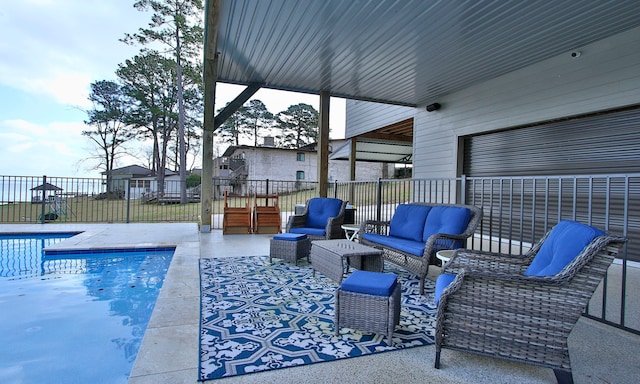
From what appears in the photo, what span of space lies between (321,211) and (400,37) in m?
2.77

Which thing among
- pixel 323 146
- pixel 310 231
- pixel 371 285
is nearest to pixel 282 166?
pixel 323 146

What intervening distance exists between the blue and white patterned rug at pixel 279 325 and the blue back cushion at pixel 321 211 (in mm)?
1521

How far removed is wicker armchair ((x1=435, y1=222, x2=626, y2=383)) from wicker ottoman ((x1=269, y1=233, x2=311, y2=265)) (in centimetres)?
253

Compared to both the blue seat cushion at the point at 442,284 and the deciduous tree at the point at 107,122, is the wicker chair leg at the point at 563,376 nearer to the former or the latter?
the blue seat cushion at the point at 442,284

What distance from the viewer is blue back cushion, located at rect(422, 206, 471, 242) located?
3516 mm

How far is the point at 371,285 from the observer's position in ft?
7.13

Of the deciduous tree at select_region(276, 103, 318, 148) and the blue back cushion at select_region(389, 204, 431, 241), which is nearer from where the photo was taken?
the blue back cushion at select_region(389, 204, 431, 241)

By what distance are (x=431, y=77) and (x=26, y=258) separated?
23.8ft

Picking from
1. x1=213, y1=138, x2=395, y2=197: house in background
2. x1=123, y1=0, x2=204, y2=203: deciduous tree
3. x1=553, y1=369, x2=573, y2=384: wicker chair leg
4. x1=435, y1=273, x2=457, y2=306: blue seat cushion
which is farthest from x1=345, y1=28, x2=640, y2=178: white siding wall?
x1=213, y1=138, x2=395, y2=197: house in background

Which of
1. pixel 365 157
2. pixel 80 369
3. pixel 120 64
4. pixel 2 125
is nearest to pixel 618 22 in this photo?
pixel 80 369

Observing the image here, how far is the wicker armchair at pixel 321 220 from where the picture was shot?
4.80 meters

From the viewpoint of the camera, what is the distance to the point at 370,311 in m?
2.17

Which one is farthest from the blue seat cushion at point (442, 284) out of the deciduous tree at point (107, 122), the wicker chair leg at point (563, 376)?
the deciduous tree at point (107, 122)

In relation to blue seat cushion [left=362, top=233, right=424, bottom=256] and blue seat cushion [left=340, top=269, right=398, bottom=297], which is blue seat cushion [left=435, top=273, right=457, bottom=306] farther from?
blue seat cushion [left=362, top=233, right=424, bottom=256]
